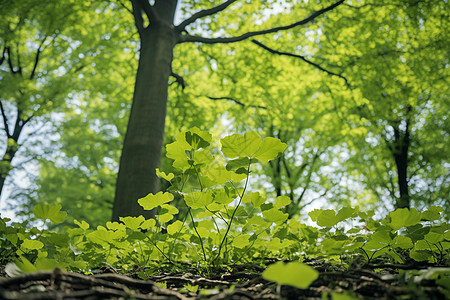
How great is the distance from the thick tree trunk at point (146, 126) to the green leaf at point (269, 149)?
73.9 inches

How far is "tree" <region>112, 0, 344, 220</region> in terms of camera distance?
2.97m

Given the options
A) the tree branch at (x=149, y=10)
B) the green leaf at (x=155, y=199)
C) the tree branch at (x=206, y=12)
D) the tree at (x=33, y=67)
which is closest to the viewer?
the green leaf at (x=155, y=199)

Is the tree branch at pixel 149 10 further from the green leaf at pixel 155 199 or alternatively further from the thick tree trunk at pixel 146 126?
the green leaf at pixel 155 199

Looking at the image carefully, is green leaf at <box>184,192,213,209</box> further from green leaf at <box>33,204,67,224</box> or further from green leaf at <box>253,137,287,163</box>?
green leaf at <box>33,204,67,224</box>

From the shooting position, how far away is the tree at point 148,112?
2.97 m

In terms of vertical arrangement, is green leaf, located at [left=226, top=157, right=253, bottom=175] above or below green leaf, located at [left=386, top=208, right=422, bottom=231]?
above

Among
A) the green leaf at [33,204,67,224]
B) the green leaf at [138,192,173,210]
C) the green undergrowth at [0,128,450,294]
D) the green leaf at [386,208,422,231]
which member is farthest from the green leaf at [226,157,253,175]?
the green leaf at [33,204,67,224]

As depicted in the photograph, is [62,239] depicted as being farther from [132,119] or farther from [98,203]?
[98,203]

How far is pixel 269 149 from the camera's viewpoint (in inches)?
44.9

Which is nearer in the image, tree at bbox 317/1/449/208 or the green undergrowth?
the green undergrowth

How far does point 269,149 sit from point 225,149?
0.17 metres

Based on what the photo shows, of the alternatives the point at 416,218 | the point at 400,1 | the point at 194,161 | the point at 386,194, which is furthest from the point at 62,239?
the point at 386,194

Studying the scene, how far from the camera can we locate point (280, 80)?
24.7ft

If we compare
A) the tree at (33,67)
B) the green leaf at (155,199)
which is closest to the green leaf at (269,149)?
the green leaf at (155,199)
